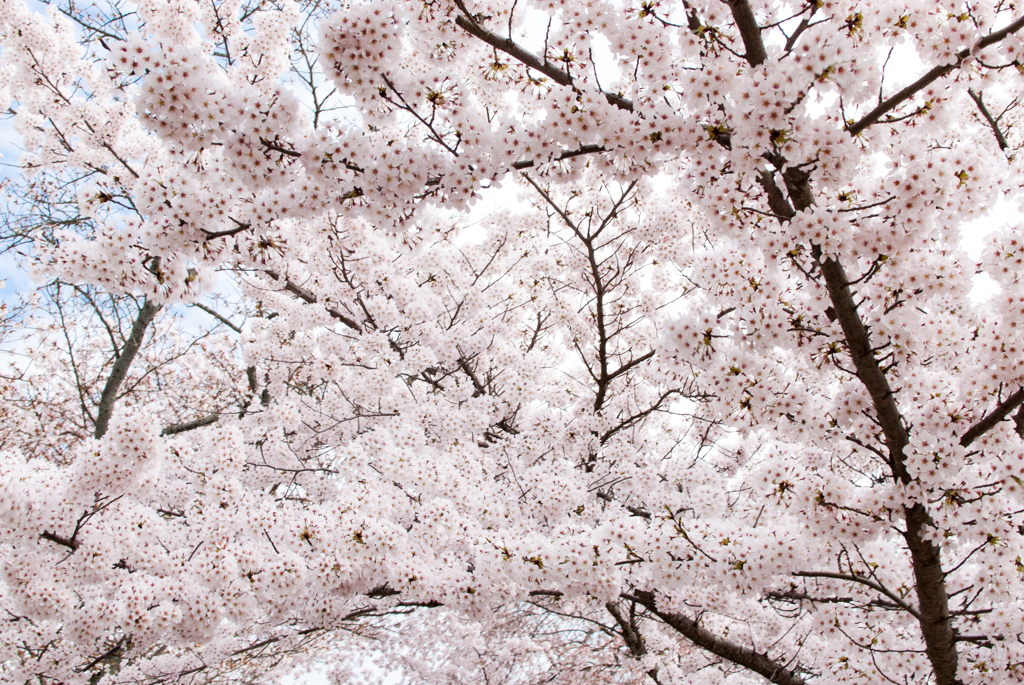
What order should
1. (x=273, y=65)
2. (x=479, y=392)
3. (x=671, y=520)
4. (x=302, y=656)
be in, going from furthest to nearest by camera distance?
(x=302, y=656) < (x=479, y=392) < (x=273, y=65) < (x=671, y=520)

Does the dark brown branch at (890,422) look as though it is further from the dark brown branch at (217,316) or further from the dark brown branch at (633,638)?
the dark brown branch at (217,316)

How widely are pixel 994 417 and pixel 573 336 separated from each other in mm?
5934

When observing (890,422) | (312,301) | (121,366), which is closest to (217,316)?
(121,366)

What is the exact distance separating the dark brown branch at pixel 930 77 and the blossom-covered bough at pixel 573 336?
0.02 metres

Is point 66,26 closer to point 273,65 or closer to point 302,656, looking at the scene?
point 273,65

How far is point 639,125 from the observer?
2.82 meters

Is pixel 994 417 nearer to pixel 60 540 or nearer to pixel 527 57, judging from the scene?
pixel 527 57

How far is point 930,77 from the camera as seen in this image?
9.69ft

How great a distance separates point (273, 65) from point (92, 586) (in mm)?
6776

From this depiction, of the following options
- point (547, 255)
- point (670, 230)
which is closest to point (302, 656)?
point (547, 255)

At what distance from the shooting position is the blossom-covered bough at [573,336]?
2801mm

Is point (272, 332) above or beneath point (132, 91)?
beneath

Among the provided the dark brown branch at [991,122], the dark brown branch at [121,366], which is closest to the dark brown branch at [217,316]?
the dark brown branch at [121,366]

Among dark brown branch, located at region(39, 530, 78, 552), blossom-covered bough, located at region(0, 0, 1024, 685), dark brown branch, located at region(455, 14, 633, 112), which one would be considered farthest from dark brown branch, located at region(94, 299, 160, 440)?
dark brown branch, located at region(455, 14, 633, 112)
